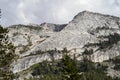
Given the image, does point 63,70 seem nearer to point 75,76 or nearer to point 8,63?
point 75,76

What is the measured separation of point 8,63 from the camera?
35.8 m

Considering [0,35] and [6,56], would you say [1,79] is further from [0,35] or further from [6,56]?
[0,35]

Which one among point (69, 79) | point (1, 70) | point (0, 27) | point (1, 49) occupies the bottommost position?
point (69, 79)

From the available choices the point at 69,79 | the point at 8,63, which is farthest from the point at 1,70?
the point at 69,79

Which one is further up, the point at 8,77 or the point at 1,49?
the point at 1,49

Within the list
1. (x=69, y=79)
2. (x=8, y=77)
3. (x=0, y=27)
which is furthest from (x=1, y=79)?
(x=69, y=79)

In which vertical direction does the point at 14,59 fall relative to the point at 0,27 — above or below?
below

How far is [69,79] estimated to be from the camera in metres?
49.1

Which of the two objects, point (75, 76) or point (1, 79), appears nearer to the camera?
point (1, 79)

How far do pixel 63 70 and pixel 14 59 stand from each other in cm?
1559

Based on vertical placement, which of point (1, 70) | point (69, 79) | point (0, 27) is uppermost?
point (0, 27)

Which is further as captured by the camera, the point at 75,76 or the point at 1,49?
the point at 75,76

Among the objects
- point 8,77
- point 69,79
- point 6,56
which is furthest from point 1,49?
point 69,79

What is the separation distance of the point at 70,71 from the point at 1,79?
1668cm
